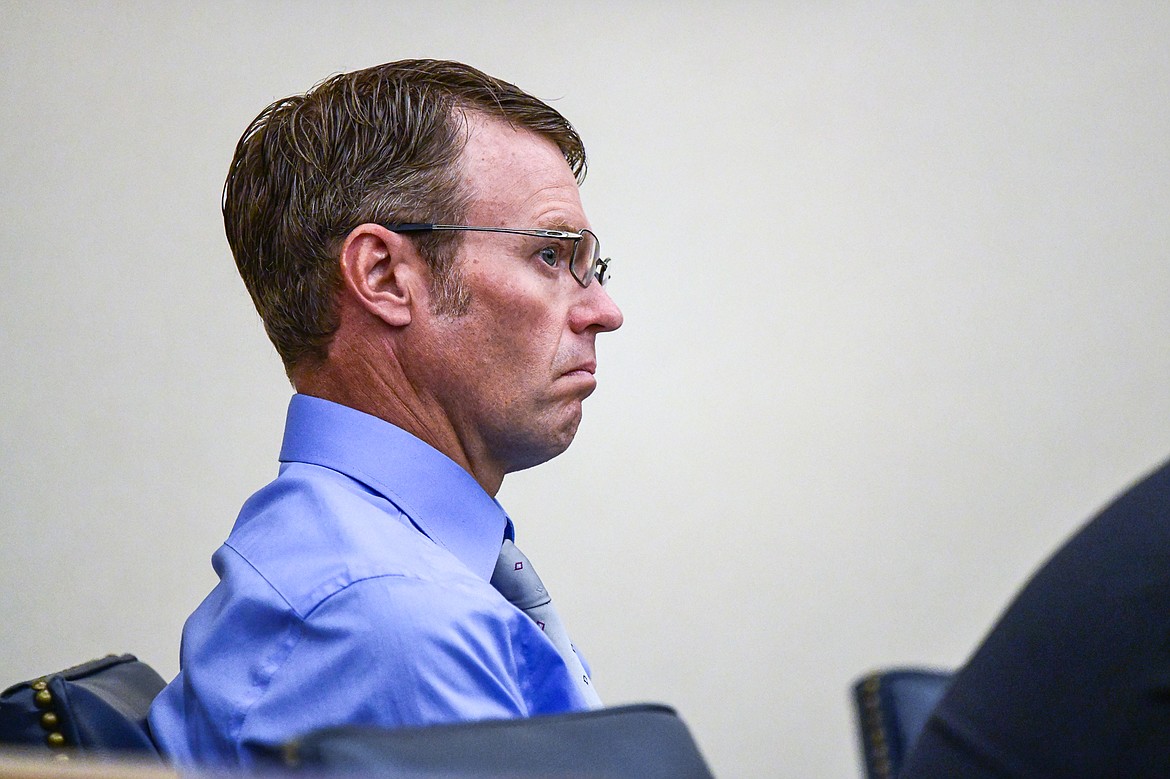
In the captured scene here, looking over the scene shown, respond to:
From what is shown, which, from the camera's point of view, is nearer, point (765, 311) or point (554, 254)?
point (554, 254)

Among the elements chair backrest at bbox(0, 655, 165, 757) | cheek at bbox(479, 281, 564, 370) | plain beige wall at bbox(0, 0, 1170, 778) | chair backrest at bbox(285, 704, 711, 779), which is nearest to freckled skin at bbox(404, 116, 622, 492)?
cheek at bbox(479, 281, 564, 370)

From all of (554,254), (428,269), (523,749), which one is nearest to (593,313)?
(554,254)

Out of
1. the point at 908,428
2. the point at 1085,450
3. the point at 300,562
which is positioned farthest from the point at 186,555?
the point at 1085,450

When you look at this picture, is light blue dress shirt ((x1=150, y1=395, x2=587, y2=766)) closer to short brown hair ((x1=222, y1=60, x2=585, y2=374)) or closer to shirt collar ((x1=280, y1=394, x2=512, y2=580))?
shirt collar ((x1=280, y1=394, x2=512, y2=580))

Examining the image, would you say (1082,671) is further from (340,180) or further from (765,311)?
(765,311)

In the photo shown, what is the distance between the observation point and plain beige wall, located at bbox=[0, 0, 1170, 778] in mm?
2219

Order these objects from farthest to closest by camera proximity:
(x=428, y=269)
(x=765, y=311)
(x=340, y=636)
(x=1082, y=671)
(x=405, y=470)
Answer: (x=765, y=311) < (x=428, y=269) < (x=405, y=470) < (x=340, y=636) < (x=1082, y=671)

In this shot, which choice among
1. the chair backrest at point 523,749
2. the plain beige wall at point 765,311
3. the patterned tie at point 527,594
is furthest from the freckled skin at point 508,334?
the plain beige wall at point 765,311

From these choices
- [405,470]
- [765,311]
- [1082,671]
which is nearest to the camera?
[1082,671]

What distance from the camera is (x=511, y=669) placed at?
0.86m

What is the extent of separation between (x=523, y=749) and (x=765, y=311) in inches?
87.4

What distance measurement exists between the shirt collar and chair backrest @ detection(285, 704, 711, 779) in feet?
1.43

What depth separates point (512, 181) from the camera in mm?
1189

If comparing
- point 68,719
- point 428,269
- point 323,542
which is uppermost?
point 428,269
